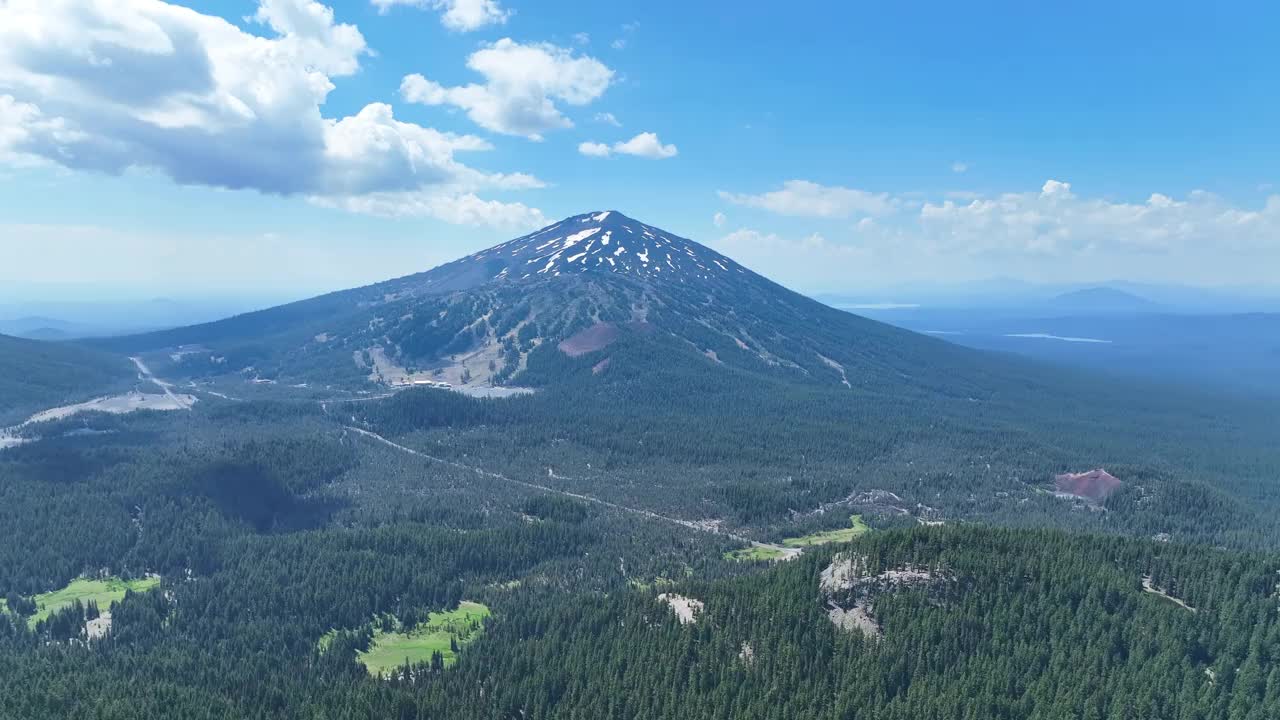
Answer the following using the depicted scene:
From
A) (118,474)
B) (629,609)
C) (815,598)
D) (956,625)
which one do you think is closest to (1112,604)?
(956,625)

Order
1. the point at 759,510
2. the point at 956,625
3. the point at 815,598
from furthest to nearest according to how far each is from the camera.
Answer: the point at 759,510
the point at 815,598
the point at 956,625

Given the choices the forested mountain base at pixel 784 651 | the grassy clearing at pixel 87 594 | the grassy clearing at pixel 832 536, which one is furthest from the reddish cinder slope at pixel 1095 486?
the grassy clearing at pixel 87 594

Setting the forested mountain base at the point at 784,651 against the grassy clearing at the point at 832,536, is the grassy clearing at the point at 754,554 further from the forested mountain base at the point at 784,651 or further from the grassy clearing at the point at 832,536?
the forested mountain base at the point at 784,651

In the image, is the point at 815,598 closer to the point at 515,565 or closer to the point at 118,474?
the point at 515,565

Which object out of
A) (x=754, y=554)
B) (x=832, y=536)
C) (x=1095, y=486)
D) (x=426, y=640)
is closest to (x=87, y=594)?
(x=426, y=640)

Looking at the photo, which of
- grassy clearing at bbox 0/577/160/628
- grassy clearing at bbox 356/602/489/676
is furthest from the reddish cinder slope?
grassy clearing at bbox 0/577/160/628

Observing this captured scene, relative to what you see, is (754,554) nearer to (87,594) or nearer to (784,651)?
(784,651)
